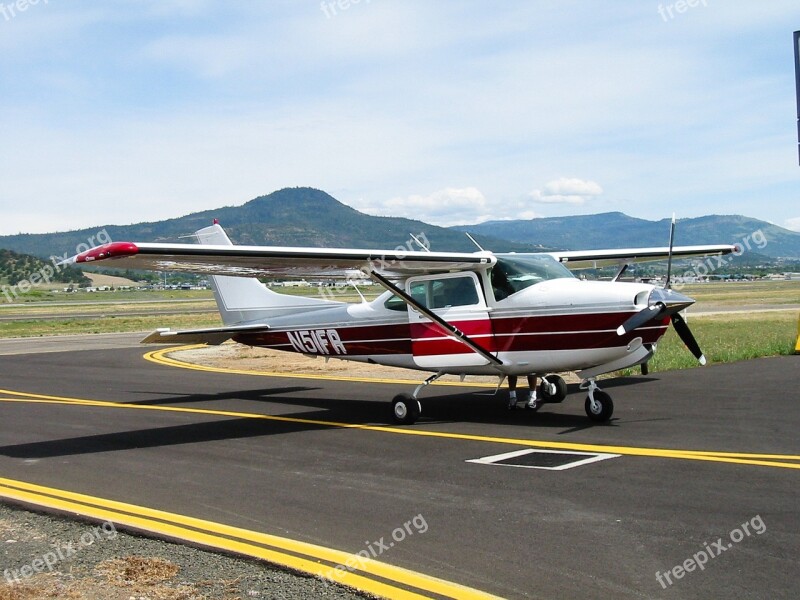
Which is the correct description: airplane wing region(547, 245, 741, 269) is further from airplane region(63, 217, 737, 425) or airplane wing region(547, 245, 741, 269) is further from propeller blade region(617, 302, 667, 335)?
propeller blade region(617, 302, 667, 335)

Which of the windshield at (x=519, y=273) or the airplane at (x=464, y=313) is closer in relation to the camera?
the airplane at (x=464, y=313)

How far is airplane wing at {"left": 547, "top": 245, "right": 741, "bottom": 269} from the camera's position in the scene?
1462 centimetres

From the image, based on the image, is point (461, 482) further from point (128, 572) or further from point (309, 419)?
point (309, 419)

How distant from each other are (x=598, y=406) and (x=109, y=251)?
6.50 m

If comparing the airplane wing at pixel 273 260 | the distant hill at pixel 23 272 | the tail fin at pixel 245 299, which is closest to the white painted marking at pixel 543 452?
the airplane wing at pixel 273 260

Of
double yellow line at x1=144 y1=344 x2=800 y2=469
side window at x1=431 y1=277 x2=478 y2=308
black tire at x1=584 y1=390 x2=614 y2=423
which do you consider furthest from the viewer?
side window at x1=431 y1=277 x2=478 y2=308

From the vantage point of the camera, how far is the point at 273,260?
10.9 metres

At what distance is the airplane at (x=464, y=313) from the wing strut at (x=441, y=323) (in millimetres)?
17

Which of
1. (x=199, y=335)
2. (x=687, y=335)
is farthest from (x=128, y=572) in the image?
(x=199, y=335)

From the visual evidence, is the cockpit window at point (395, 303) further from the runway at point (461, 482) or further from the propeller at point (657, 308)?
the propeller at point (657, 308)

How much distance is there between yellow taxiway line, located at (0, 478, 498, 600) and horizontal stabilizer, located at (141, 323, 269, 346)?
6.03 m

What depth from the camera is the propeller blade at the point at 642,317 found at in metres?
10.0

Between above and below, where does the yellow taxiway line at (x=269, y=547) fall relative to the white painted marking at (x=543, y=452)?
above

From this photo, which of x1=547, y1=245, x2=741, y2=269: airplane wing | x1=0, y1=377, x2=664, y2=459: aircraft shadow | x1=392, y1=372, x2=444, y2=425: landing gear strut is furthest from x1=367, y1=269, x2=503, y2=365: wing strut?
x1=547, y1=245, x2=741, y2=269: airplane wing
